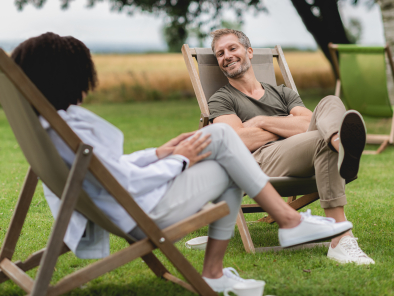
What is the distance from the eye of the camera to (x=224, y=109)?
3412mm

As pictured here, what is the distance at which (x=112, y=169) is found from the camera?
6.15 feet

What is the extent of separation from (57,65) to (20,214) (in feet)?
3.01

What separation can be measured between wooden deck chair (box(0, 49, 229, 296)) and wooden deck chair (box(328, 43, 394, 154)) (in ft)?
18.3

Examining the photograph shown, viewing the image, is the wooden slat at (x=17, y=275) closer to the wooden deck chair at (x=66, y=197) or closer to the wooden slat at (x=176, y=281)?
the wooden deck chair at (x=66, y=197)

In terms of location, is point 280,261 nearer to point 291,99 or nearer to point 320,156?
point 320,156

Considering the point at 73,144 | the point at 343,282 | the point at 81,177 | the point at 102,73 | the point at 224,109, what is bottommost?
the point at 102,73

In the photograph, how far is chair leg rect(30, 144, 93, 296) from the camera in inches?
68.4

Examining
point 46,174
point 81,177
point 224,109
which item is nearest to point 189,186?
point 81,177

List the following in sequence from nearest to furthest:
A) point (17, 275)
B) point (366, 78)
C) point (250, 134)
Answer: point (17, 275) → point (250, 134) → point (366, 78)

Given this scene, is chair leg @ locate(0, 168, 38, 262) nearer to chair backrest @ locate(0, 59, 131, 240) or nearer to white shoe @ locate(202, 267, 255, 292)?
chair backrest @ locate(0, 59, 131, 240)

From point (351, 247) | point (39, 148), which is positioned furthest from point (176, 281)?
point (351, 247)

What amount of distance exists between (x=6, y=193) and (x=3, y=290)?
2356mm

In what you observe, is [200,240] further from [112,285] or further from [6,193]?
[6,193]

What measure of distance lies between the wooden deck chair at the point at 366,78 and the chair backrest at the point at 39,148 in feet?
18.6
